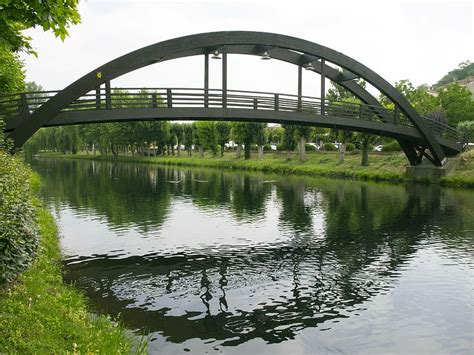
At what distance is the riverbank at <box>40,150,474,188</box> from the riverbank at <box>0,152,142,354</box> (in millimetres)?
40369

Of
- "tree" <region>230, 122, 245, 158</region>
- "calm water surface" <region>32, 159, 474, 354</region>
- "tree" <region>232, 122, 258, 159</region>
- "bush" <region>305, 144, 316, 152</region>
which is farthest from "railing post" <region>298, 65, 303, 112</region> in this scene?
"bush" <region>305, 144, 316, 152</region>

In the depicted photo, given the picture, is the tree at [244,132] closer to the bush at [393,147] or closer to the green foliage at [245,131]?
the green foliage at [245,131]

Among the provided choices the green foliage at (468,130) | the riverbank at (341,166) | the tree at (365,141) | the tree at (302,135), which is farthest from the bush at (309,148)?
the green foliage at (468,130)

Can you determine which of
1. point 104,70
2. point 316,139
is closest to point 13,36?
point 104,70

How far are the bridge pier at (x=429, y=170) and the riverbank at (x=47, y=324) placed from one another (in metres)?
41.3

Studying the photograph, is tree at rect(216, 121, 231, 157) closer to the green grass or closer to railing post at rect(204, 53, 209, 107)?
railing post at rect(204, 53, 209, 107)

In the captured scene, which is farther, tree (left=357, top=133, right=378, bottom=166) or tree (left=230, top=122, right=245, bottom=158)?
tree (left=230, top=122, right=245, bottom=158)

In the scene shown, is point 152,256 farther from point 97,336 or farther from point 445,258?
point 445,258

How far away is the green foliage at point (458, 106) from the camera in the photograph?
6919cm

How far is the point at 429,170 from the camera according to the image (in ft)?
150

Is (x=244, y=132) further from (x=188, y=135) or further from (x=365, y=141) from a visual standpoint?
(x=188, y=135)

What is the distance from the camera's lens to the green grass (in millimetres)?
7422

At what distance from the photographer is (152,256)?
1816 cm

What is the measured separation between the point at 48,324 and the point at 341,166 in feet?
173
